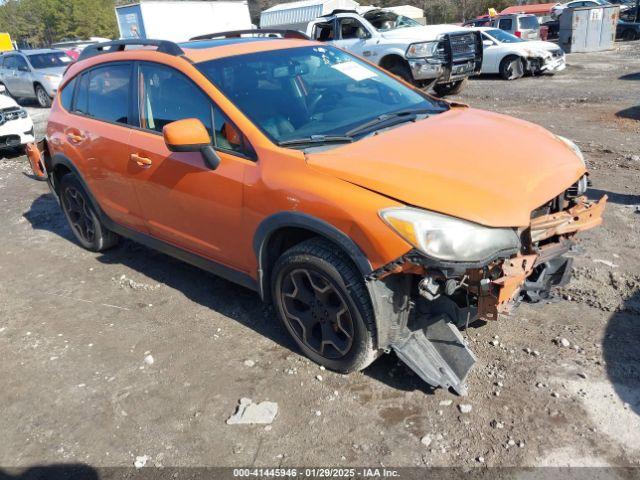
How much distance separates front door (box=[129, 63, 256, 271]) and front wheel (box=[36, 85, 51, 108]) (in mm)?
14313

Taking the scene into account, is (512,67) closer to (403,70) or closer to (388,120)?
(403,70)

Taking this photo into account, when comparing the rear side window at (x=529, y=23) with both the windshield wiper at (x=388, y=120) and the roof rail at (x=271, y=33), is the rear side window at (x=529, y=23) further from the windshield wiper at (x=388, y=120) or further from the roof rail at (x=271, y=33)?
the windshield wiper at (x=388, y=120)

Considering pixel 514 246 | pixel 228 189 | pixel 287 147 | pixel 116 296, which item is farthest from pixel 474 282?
pixel 116 296

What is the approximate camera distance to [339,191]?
2.80 meters

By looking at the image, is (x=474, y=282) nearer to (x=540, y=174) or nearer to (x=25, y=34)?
(x=540, y=174)

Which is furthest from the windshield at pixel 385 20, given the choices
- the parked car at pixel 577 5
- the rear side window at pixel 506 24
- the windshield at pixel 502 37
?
the parked car at pixel 577 5

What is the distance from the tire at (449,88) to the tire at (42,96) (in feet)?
36.8

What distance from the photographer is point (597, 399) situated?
9.48ft

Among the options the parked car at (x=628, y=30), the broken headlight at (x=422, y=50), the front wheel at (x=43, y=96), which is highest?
the broken headlight at (x=422, y=50)

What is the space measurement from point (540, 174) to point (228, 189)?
179 cm

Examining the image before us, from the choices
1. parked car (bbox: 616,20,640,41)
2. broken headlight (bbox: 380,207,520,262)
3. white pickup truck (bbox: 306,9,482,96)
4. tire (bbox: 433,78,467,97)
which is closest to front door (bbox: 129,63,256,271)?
broken headlight (bbox: 380,207,520,262)

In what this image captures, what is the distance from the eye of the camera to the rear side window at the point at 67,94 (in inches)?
195

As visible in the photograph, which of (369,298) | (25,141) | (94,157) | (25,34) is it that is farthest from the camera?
(25,34)

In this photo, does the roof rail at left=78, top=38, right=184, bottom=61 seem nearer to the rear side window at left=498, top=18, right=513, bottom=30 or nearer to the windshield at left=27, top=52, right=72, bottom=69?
the windshield at left=27, top=52, right=72, bottom=69
